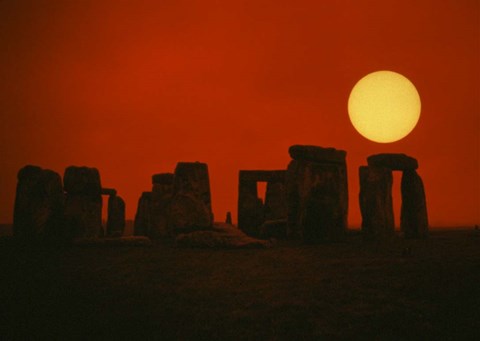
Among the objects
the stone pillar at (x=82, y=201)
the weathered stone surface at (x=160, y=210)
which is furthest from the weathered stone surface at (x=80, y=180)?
the weathered stone surface at (x=160, y=210)

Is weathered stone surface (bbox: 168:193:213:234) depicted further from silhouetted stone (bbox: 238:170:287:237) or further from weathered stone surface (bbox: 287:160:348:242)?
silhouetted stone (bbox: 238:170:287:237)

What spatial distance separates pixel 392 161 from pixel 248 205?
6636 millimetres

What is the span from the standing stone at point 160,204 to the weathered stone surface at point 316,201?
23.9 ft

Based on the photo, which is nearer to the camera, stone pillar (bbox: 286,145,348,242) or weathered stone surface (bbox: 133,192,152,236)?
stone pillar (bbox: 286,145,348,242)

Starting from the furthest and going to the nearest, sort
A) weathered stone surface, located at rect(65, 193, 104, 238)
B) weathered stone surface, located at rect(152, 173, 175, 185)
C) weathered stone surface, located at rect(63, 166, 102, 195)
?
weathered stone surface, located at rect(152, 173, 175, 185)
weathered stone surface, located at rect(63, 166, 102, 195)
weathered stone surface, located at rect(65, 193, 104, 238)

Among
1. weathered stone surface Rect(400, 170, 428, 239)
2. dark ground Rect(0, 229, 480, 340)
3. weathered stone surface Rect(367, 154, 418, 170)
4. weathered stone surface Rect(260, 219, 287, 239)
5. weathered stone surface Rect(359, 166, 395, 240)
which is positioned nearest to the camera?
dark ground Rect(0, 229, 480, 340)

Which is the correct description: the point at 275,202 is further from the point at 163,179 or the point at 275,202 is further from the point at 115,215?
the point at 115,215

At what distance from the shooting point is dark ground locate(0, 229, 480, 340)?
3.34 metres

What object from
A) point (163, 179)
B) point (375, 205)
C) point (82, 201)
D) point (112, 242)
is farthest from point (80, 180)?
point (375, 205)

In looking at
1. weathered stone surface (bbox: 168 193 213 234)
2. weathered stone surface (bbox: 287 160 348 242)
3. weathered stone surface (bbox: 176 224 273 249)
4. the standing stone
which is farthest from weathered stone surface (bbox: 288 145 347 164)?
the standing stone

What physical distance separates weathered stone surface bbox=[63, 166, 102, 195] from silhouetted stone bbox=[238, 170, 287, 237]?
6.01 m

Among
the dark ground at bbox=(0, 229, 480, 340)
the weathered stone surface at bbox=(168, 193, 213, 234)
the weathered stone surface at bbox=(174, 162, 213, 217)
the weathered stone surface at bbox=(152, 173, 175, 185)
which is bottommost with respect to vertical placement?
the dark ground at bbox=(0, 229, 480, 340)

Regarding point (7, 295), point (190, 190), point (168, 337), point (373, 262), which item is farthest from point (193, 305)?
point (190, 190)

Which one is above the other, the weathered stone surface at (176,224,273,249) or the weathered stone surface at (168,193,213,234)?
the weathered stone surface at (168,193,213,234)
